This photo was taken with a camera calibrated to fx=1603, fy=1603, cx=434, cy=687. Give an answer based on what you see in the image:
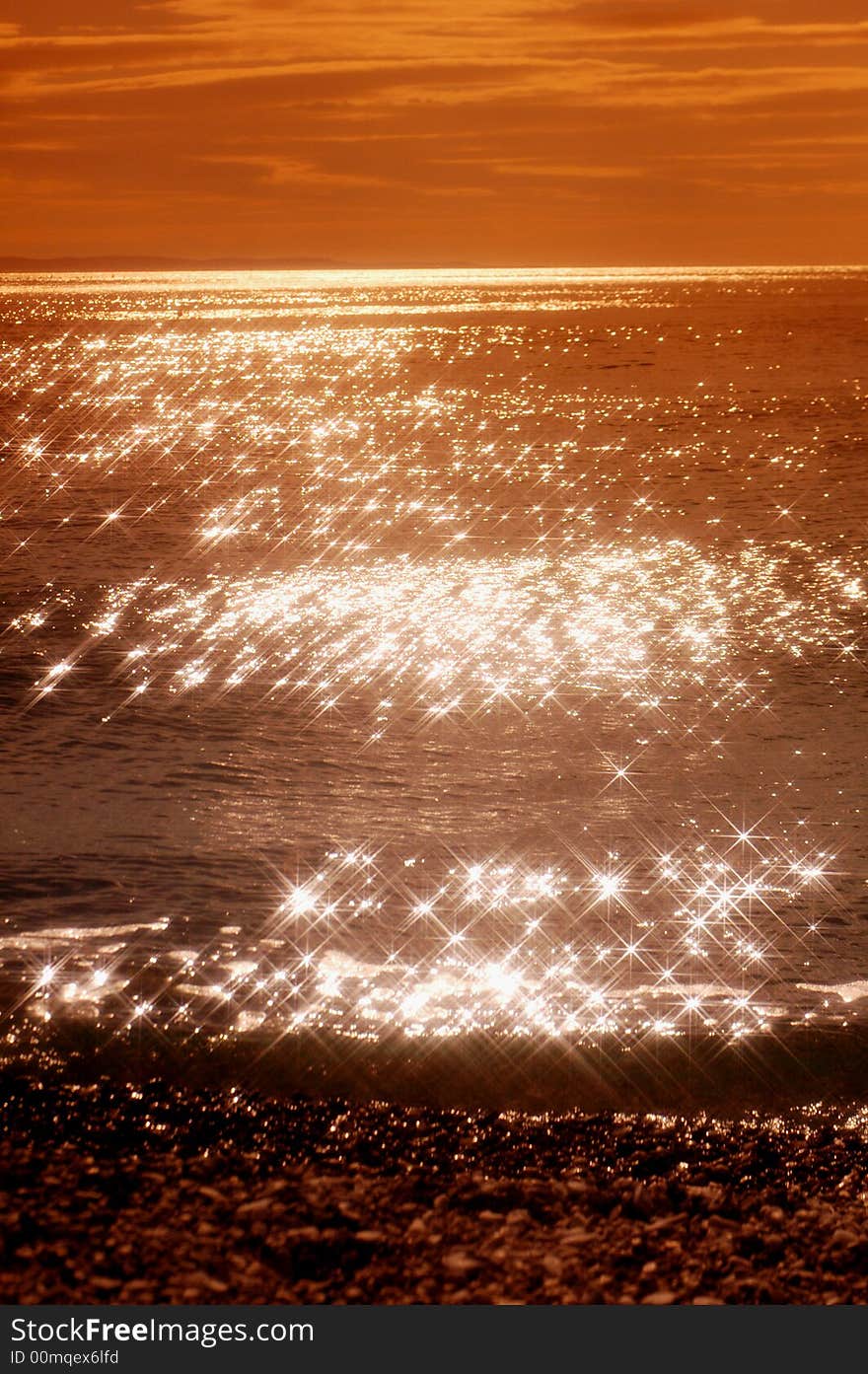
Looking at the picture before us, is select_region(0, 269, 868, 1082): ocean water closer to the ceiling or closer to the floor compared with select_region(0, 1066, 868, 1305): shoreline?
closer to the ceiling

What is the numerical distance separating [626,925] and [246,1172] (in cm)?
290

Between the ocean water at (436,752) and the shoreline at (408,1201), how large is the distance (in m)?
0.76

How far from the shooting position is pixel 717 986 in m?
6.86

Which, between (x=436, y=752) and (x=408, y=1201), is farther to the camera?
(x=436, y=752)

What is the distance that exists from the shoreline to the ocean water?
29.9 inches

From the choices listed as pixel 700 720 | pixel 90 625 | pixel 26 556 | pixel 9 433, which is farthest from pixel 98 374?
pixel 700 720

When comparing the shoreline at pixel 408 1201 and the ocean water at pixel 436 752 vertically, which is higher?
the ocean water at pixel 436 752

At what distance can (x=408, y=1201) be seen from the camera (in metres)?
4.94

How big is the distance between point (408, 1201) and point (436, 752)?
562cm

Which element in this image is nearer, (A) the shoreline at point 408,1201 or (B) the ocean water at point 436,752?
(A) the shoreline at point 408,1201

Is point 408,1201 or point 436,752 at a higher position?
point 436,752

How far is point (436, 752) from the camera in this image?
10.4m

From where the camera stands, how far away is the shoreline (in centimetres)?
450

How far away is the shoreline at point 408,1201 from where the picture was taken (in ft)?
14.8
